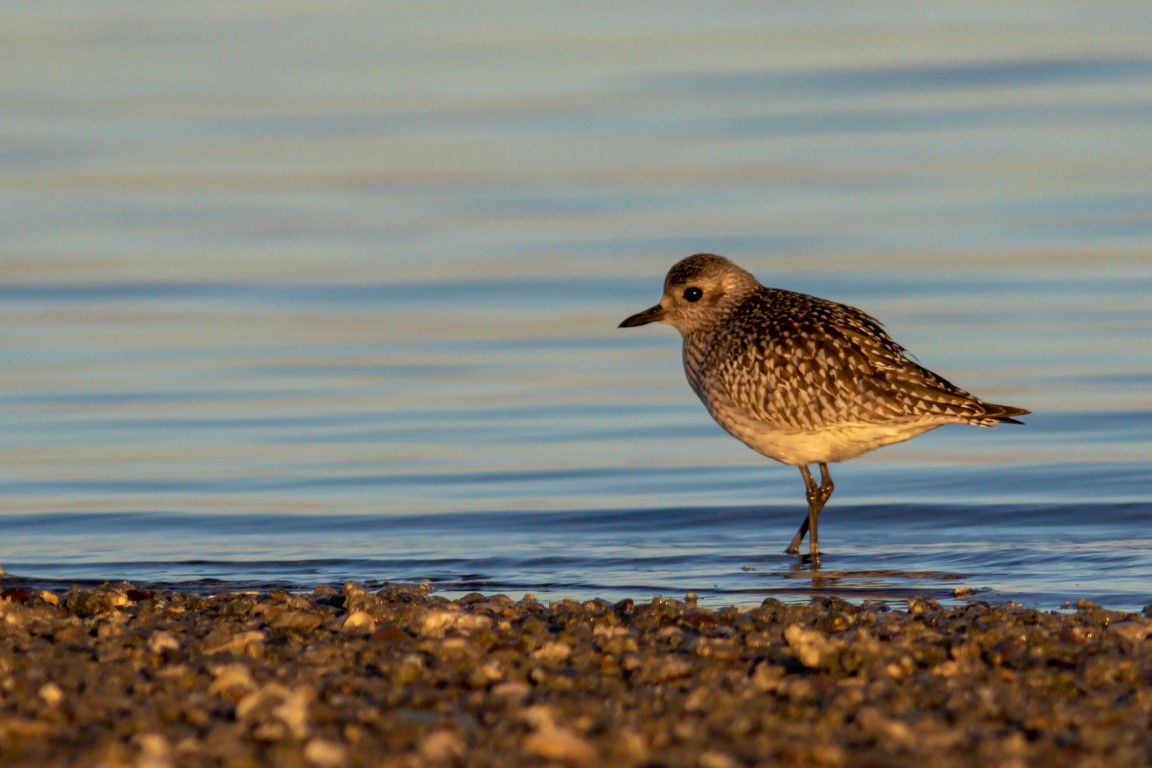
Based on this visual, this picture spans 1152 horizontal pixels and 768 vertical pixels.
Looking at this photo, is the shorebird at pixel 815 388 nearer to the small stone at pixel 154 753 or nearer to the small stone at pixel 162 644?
the small stone at pixel 162 644

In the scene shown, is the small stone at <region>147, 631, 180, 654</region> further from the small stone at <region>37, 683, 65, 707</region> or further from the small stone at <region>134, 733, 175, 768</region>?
the small stone at <region>134, 733, 175, 768</region>

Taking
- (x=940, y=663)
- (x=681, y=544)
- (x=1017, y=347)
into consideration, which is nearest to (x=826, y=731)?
(x=940, y=663)

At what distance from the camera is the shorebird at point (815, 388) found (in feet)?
40.3

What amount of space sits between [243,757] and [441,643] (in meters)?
1.92

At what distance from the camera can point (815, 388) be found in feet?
Result: 40.4

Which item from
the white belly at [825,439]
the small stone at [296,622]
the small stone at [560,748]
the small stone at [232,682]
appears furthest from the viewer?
Result: the white belly at [825,439]

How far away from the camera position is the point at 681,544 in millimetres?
13031

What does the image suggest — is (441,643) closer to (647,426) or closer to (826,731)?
(826,731)

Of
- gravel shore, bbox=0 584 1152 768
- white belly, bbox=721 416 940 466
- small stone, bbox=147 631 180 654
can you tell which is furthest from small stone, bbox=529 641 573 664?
white belly, bbox=721 416 940 466

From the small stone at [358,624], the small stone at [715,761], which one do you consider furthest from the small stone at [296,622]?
the small stone at [715,761]

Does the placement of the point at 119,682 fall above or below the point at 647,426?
below

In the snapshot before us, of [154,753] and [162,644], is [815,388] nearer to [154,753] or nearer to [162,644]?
[162,644]

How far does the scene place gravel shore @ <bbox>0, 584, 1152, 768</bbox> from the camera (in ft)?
19.1

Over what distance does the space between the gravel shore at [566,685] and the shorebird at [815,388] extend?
10.2ft
